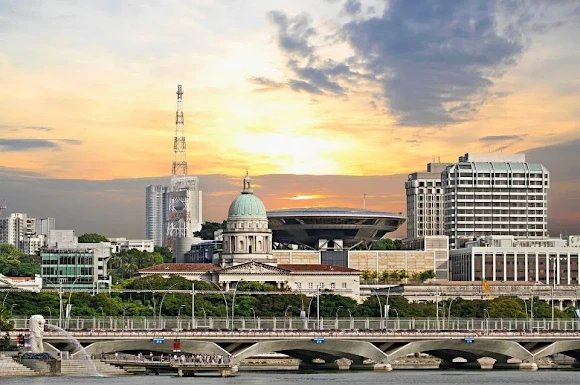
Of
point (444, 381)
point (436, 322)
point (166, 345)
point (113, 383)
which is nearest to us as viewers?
point (113, 383)

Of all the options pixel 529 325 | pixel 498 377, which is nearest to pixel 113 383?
pixel 498 377

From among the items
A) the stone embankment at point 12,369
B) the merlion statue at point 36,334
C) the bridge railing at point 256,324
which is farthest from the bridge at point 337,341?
the stone embankment at point 12,369

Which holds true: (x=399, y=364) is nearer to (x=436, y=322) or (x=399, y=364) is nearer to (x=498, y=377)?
(x=436, y=322)

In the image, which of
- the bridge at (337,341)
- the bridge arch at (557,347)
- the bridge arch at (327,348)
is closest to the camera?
the bridge at (337,341)

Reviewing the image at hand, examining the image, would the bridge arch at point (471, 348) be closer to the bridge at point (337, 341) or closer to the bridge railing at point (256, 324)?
the bridge at point (337, 341)

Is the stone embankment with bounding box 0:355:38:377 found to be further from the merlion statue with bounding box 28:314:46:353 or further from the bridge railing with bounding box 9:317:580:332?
the bridge railing with bounding box 9:317:580:332

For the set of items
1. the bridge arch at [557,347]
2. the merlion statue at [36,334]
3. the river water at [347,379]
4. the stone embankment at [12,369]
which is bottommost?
the river water at [347,379]
